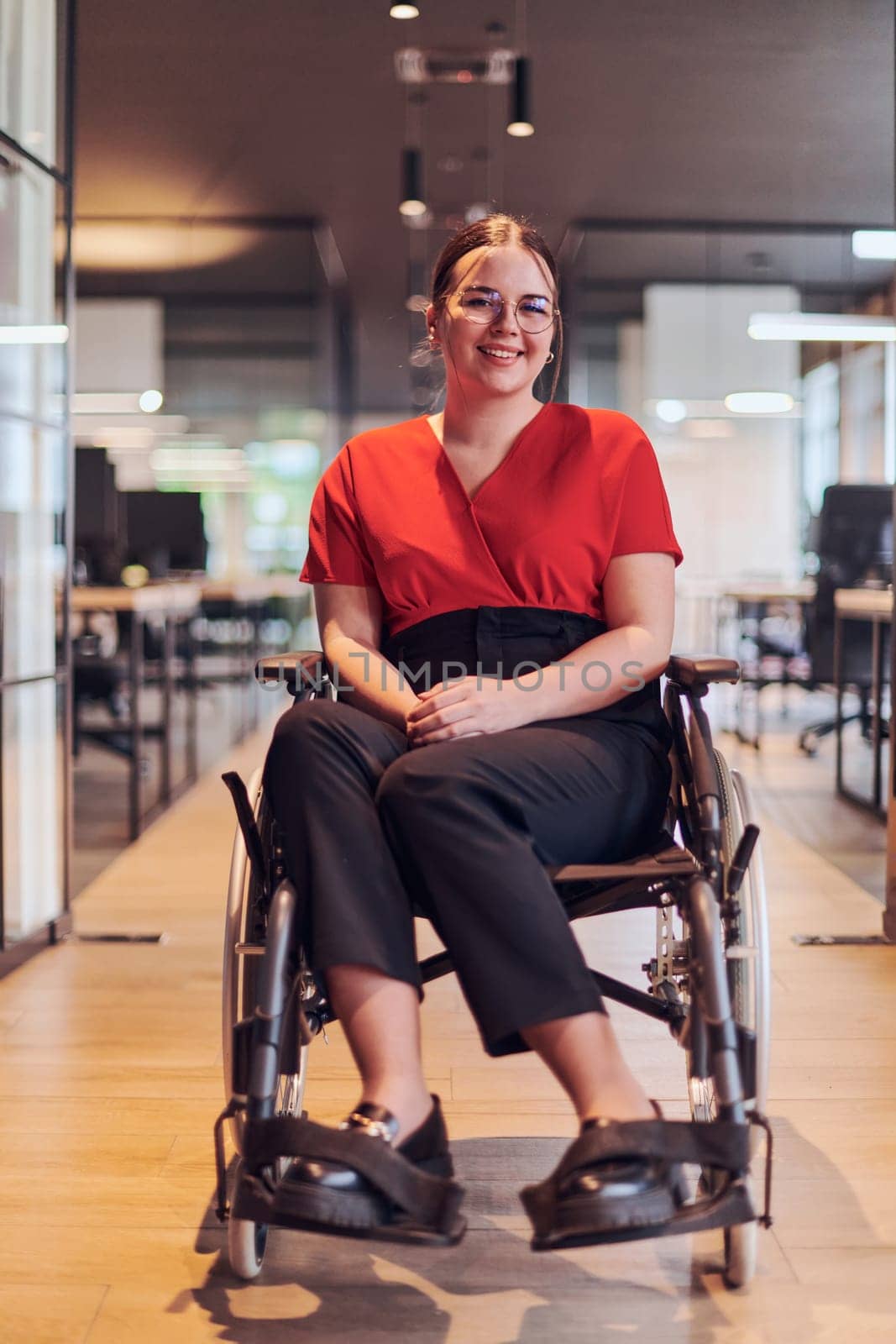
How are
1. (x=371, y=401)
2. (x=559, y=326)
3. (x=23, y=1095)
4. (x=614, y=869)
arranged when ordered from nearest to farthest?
(x=614, y=869), (x=559, y=326), (x=23, y=1095), (x=371, y=401)

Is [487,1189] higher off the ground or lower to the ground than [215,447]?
lower

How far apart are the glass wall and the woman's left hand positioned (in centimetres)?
143

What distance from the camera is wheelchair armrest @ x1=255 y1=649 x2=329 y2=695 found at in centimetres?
161

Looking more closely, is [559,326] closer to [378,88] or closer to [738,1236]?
[738,1236]

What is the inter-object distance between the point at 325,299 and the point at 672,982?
28.2ft

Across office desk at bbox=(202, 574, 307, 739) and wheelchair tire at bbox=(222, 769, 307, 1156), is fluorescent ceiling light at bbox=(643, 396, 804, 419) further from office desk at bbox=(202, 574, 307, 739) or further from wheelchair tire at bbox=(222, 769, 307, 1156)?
wheelchair tire at bbox=(222, 769, 307, 1156)

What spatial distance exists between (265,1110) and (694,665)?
714 millimetres

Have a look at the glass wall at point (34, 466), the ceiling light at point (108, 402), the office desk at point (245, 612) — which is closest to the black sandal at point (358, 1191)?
the glass wall at point (34, 466)

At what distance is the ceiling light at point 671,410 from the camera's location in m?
8.45

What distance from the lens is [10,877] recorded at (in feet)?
8.85

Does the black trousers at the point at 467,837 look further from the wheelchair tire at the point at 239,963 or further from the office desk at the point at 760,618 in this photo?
the office desk at the point at 760,618

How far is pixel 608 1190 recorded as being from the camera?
45.7 inches

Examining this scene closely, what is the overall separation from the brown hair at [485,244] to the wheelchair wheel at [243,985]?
707mm

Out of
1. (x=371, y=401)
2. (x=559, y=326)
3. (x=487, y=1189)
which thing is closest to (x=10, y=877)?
(x=487, y=1189)
